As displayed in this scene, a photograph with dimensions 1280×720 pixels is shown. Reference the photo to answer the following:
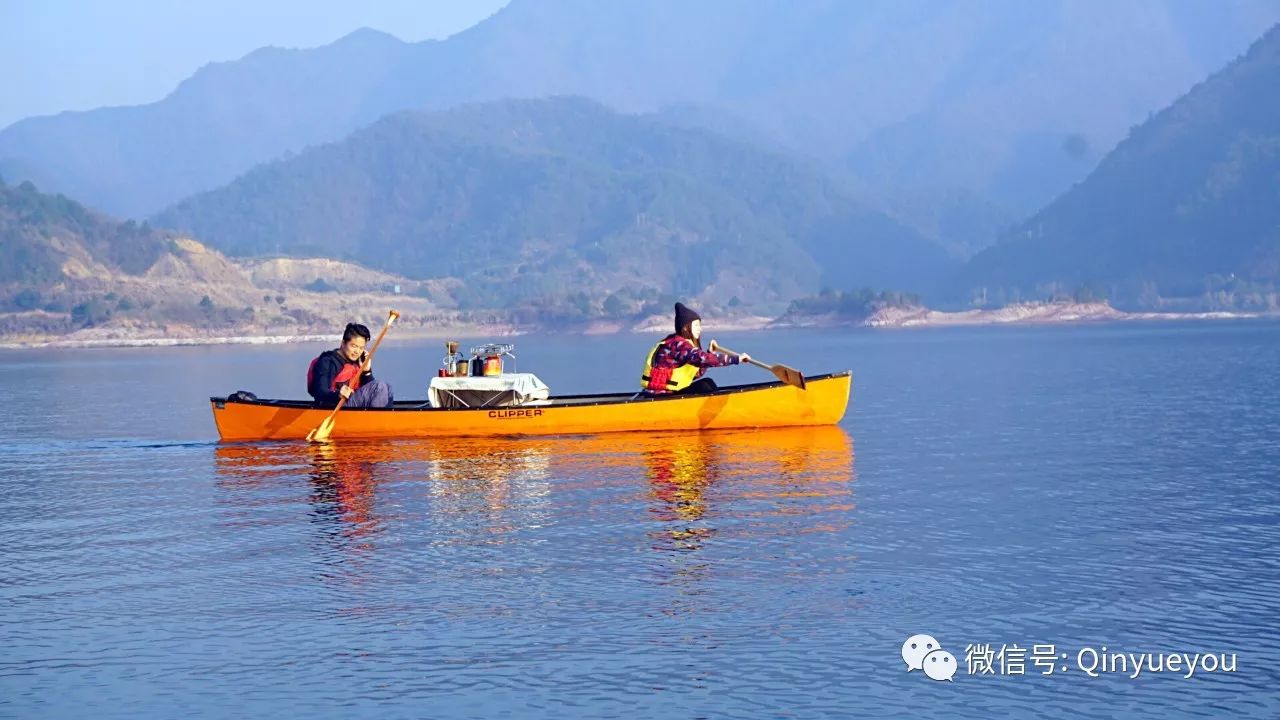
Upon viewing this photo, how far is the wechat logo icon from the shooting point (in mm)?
17219

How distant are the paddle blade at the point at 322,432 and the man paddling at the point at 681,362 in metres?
8.35

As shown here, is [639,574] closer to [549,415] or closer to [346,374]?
[549,415]

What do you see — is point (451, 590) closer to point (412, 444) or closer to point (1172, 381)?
point (412, 444)

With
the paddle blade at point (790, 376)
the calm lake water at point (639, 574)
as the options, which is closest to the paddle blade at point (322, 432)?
the calm lake water at point (639, 574)

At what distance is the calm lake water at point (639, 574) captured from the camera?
1686 cm

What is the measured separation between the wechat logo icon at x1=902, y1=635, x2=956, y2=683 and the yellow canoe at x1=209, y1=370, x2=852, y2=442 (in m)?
21.9

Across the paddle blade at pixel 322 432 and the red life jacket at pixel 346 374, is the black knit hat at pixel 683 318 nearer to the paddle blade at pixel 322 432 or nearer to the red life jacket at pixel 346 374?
the red life jacket at pixel 346 374

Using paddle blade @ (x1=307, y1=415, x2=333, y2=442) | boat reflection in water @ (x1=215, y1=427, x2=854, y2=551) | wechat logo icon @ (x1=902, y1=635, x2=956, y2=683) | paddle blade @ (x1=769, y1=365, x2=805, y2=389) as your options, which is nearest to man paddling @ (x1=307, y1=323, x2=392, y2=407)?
paddle blade @ (x1=307, y1=415, x2=333, y2=442)

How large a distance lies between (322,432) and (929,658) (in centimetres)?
2573

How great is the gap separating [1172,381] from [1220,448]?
33.8 m

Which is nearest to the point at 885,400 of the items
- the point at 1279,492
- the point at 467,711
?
the point at 1279,492

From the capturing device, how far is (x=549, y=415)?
4041 cm

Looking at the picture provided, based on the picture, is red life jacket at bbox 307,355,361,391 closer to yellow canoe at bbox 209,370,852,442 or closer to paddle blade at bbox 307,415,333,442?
yellow canoe at bbox 209,370,852,442

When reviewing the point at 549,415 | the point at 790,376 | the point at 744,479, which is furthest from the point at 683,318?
the point at 744,479
